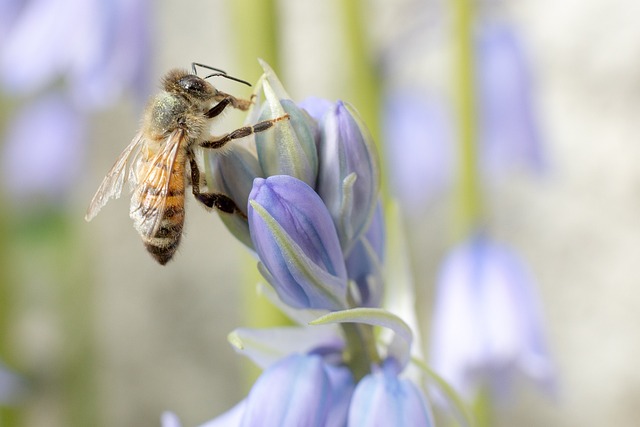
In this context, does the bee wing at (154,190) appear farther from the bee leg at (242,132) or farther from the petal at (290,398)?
the petal at (290,398)

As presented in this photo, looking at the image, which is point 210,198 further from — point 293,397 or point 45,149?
point 45,149

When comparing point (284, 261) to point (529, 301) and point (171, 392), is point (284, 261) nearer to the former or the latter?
point (529, 301)

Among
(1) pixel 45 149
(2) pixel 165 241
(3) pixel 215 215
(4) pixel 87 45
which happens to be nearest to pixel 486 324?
(2) pixel 165 241

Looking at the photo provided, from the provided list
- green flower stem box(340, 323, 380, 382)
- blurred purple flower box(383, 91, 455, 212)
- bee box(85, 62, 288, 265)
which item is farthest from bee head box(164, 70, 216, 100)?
blurred purple flower box(383, 91, 455, 212)

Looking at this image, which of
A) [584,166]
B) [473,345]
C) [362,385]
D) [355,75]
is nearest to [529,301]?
[473,345]

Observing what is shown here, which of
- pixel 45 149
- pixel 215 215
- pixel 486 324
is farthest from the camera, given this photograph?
pixel 215 215

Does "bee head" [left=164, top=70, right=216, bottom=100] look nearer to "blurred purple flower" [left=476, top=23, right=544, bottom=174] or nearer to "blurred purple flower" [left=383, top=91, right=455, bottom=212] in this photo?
"blurred purple flower" [left=476, top=23, right=544, bottom=174]
